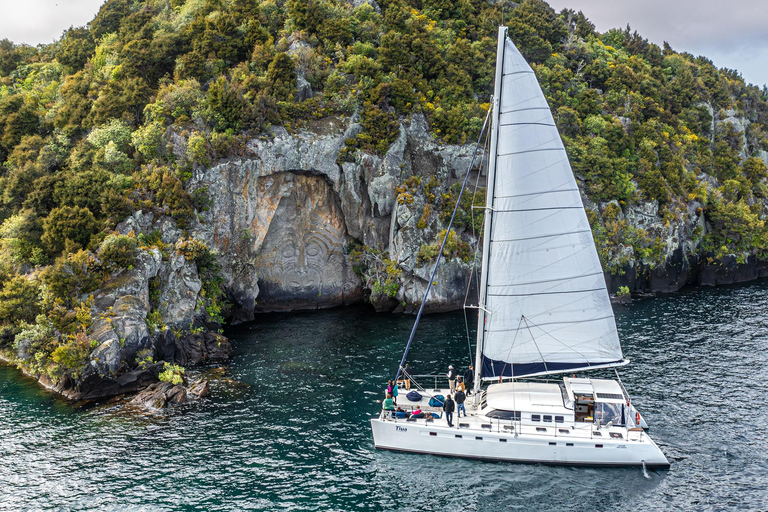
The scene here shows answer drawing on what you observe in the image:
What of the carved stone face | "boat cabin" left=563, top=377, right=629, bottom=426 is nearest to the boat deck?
"boat cabin" left=563, top=377, right=629, bottom=426

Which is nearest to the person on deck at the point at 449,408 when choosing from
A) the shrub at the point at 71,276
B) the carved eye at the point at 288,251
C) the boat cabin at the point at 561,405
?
the boat cabin at the point at 561,405

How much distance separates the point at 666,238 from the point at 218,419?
5546cm

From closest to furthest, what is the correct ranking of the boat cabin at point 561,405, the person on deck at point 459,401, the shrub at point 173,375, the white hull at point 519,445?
the white hull at point 519,445, the boat cabin at point 561,405, the person on deck at point 459,401, the shrub at point 173,375

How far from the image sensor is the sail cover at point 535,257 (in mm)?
28047

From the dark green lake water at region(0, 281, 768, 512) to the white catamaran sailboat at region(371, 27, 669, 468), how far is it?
1.13m

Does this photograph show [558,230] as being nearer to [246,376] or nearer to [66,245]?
[246,376]

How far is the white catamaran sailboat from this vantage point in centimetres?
2783

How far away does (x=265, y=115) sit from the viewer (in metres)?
54.6

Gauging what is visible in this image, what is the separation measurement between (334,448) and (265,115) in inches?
1400

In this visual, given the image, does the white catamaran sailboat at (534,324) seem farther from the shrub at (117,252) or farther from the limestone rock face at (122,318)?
the shrub at (117,252)

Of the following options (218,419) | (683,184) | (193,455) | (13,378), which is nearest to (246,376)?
(218,419)

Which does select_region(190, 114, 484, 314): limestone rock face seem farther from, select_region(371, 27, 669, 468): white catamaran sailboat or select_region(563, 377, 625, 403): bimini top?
select_region(563, 377, 625, 403): bimini top

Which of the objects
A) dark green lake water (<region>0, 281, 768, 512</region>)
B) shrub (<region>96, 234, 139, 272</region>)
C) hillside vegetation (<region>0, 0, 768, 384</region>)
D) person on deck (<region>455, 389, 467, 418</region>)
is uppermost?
hillside vegetation (<region>0, 0, 768, 384</region>)

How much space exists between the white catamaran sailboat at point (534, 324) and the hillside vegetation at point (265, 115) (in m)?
26.4
